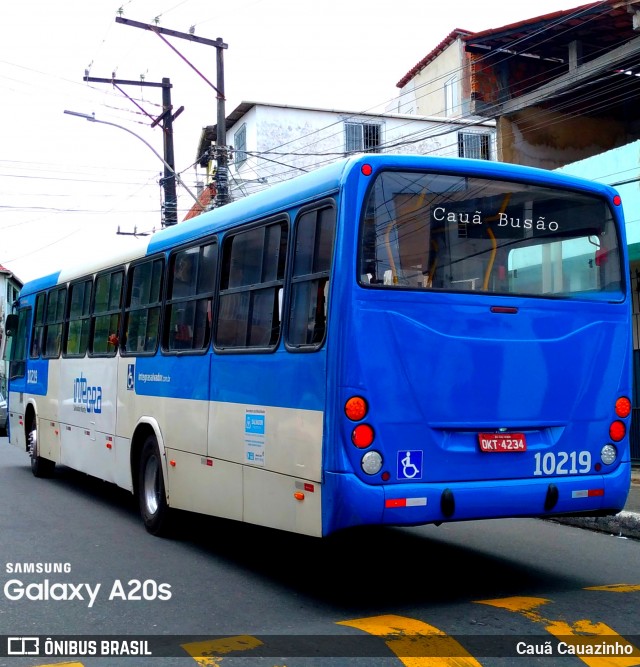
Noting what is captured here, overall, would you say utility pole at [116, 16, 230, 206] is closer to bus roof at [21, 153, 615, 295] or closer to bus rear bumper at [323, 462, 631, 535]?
bus roof at [21, 153, 615, 295]

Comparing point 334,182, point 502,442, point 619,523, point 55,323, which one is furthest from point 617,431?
point 55,323

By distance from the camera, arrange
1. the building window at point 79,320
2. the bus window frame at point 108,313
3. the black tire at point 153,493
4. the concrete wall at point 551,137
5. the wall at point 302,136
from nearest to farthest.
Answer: the black tire at point 153,493, the bus window frame at point 108,313, the building window at point 79,320, the concrete wall at point 551,137, the wall at point 302,136

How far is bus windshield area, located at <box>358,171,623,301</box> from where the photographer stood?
6.31 m

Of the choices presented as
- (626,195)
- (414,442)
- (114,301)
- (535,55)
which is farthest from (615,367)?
(535,55)

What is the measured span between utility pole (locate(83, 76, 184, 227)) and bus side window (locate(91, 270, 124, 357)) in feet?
35.2

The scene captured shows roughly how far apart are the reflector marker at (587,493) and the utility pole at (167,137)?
54.1 feet

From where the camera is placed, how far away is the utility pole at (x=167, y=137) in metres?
22.3

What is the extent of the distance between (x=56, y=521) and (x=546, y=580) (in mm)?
5450

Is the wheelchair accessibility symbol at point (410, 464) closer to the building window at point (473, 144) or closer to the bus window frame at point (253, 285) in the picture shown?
the bus window frame at point (253, 285)

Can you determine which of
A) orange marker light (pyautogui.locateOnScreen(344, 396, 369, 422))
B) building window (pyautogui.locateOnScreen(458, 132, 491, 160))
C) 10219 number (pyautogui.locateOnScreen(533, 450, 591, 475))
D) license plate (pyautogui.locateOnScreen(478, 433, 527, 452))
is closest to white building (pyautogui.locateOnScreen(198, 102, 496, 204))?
building window (pyautogui.locateOnScreen(458, 132, 491, 160))

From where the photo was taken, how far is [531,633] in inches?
221

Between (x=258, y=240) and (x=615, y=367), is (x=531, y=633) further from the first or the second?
(x=258, y=240)

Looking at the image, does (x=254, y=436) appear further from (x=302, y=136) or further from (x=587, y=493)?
(x=302, y=136)

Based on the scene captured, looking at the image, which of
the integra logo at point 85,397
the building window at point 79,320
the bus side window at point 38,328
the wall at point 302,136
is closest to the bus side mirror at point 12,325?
the bus side window at point 38,328
